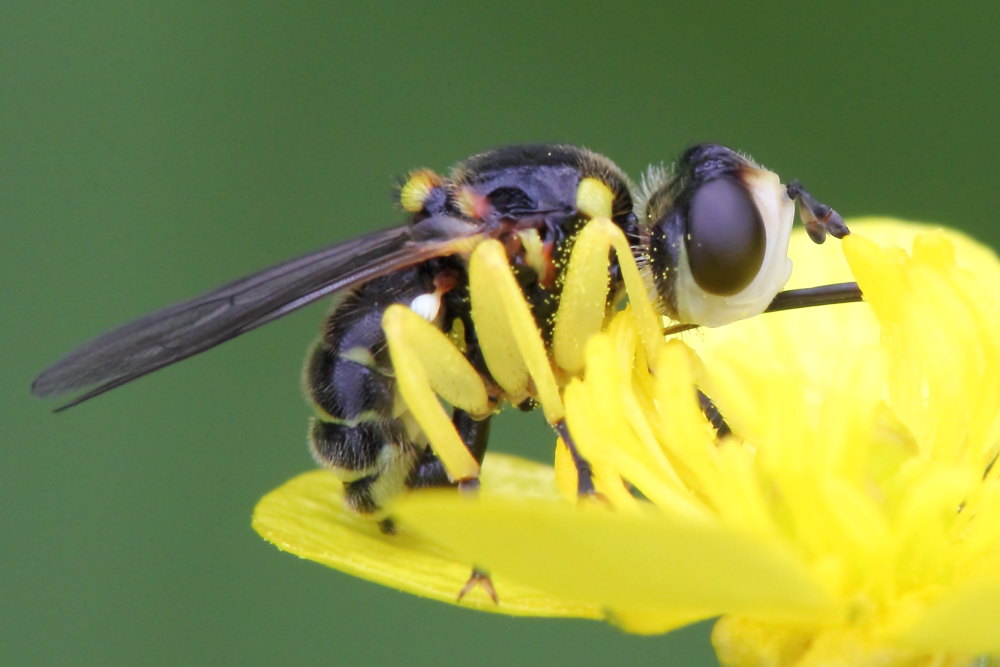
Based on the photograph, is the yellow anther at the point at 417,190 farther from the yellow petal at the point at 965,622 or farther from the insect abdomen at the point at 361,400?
the yellow petal at the point at 965,622

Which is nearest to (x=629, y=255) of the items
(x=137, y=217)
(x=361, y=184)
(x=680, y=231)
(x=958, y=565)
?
(x=680, y=231)

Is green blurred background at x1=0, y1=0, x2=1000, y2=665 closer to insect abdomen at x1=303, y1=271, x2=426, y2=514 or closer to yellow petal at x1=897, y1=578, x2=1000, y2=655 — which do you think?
insect abdomen at x1=303, y1=271, x2=426, y2=514

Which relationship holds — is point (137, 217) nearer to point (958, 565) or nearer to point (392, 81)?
point (392, 81)

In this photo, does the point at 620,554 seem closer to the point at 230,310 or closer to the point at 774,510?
the point at 774,510

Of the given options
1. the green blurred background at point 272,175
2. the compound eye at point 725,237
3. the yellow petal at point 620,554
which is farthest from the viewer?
the green blurred background at point 272,175

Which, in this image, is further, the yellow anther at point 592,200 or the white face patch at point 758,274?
the yellow anther at point 592,200

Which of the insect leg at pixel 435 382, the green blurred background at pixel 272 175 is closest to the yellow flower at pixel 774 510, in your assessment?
the insect leg at pixel 435 382
